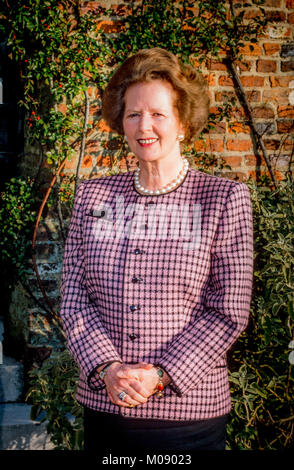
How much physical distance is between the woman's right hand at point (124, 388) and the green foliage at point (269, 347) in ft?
2.92

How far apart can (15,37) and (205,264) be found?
189cm

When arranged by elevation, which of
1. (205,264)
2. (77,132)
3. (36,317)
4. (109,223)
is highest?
(77,132)

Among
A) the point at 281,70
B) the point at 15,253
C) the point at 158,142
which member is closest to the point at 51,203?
the point at 15,253

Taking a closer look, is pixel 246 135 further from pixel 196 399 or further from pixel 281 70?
pixel 196 399

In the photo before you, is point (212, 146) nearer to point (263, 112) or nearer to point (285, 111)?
point (263, 112)

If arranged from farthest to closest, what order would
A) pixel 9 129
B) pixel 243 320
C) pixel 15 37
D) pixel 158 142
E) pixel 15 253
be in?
pixel 9 129 → pixel 15 253 → pixel 15 37 → pixel 158 142 → pixel 243 320

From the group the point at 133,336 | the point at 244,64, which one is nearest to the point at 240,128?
the point at 244,64

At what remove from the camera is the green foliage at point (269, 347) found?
191cm

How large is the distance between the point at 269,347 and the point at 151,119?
1439 millimetres

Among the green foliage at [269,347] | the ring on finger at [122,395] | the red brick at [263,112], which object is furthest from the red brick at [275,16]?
the ring on finger at [122,395]

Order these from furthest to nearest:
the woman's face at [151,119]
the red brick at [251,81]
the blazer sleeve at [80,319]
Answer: the red brick at [251,81], the woman's face at [151,119], the blazer sleeve at [80,319]

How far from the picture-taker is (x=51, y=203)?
2436 millimetres

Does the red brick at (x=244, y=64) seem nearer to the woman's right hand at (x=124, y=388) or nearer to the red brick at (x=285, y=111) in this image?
the red brick at (x=285, y=111)

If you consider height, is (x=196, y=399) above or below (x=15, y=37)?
below
